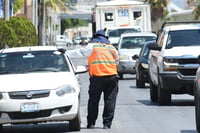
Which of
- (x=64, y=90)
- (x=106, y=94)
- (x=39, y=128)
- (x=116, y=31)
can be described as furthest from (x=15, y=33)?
(x=64, y=90)

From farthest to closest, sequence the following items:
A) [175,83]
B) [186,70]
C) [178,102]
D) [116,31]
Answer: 1. [116,31]
2. [178,102]
3. [186,70]
4. [175,83]

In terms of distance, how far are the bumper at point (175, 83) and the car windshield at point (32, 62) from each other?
4.62 metres

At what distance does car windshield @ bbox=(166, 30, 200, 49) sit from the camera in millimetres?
20328

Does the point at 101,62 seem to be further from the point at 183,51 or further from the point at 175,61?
the point at 183,51

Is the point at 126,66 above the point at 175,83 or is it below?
below

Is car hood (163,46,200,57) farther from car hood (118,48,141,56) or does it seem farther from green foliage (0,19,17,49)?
green foliage (0,19,17,49)

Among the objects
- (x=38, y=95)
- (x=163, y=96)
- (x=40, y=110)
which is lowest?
(x=163, y=96)

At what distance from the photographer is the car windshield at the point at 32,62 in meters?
→ 15.0

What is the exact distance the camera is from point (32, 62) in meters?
15.2

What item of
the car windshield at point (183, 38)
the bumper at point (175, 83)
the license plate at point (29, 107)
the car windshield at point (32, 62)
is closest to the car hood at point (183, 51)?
the car windshield at point (183, 38)

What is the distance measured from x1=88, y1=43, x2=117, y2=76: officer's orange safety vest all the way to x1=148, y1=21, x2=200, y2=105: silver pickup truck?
4.65 metres

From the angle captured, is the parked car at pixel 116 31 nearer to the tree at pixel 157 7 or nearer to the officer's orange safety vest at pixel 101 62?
the officer's orange safety vest at pixel 101 62

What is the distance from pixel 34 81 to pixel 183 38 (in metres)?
Answer: 7.35

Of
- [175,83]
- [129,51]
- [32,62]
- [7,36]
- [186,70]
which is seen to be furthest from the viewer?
[7,36]
